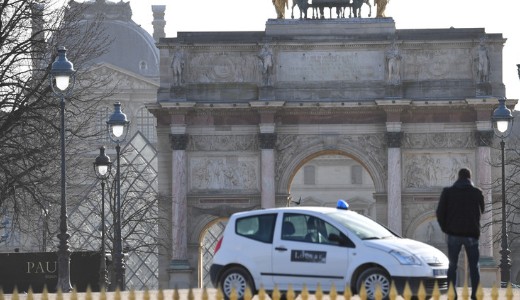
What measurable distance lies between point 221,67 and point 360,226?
39686mm

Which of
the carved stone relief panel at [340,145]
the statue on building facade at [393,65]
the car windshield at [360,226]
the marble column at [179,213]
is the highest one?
the statue on building facade at [393,65]

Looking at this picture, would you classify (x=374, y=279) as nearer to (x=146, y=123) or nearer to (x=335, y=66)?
(x=335, y=66)

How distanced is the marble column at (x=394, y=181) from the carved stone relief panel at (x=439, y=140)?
50 centimetres

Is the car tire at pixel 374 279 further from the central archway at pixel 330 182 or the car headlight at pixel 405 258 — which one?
the central archway at pixel 330 182

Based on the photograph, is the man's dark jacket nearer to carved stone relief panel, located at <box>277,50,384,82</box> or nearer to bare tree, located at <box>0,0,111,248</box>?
bare tree, located at <box>0,0,111,248</box>

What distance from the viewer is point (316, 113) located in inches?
2761

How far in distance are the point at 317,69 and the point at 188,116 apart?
5417mm

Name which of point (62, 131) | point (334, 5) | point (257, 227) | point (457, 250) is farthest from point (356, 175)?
point (457, 250)

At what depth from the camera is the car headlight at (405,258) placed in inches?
1179

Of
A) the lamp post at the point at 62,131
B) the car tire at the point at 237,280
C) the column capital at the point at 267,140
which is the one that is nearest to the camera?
the car tire at the point at 237,280

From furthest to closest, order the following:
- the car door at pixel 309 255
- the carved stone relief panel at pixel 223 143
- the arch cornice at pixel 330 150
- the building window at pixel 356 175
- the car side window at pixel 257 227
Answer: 1. the building window at pixel 356 175
2. the carved stone relief panel at pixel 223 143
3. the arch cornice at pixel 330 150
4. the car side window at pixel 257 227
5. the car door at pixel 309 255

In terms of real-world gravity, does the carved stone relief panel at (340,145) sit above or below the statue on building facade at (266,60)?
below

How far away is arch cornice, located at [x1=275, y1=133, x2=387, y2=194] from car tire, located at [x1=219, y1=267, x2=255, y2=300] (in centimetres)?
3922

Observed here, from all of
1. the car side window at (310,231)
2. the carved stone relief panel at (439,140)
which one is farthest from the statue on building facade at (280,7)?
the car side window at (310,231)
